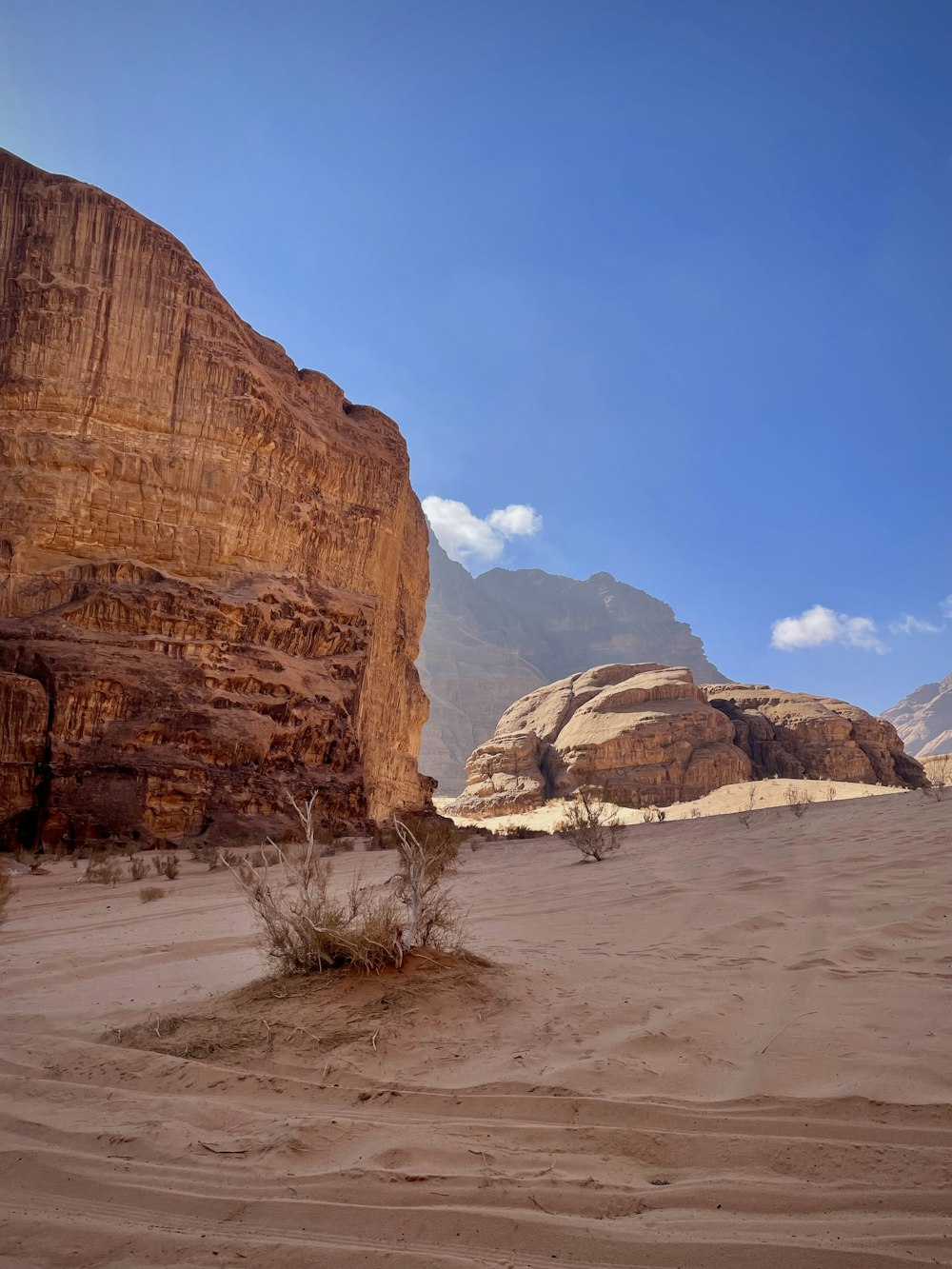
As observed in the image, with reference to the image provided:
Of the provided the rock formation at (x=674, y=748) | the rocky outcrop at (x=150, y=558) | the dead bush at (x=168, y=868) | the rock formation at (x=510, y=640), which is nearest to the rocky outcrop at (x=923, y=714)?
the rock formation at (x=510, y=640)

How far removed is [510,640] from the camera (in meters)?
121

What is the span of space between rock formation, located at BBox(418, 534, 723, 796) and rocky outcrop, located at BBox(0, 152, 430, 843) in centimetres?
6201

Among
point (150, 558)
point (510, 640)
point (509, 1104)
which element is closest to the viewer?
point (509, 1104)

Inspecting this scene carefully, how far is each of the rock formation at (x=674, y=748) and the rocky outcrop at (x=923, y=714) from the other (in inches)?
3855

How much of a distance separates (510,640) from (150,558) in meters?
106

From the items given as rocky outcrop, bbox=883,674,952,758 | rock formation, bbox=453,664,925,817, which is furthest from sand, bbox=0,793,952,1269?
rocky outcrop, bbox=883,674,952,758

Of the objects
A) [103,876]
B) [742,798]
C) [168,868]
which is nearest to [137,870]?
[168,868]

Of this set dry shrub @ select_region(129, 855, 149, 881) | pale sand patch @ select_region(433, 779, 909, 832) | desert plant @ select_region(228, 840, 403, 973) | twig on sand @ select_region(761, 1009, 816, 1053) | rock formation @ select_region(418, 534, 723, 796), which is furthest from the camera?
rock formation @ select_region(418, 534, 723, 796)

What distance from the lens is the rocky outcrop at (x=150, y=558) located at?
41.0 ft

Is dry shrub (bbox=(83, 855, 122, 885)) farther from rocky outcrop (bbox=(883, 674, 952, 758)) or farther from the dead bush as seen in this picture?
rocky outcrop (bbox=(883, 674, 952, 758))

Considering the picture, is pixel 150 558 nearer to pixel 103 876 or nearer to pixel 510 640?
pixel 103 876

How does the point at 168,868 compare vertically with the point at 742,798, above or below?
above

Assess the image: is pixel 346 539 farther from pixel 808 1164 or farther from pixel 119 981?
pixel 808 1164

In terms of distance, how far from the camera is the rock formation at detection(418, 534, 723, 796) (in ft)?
292
